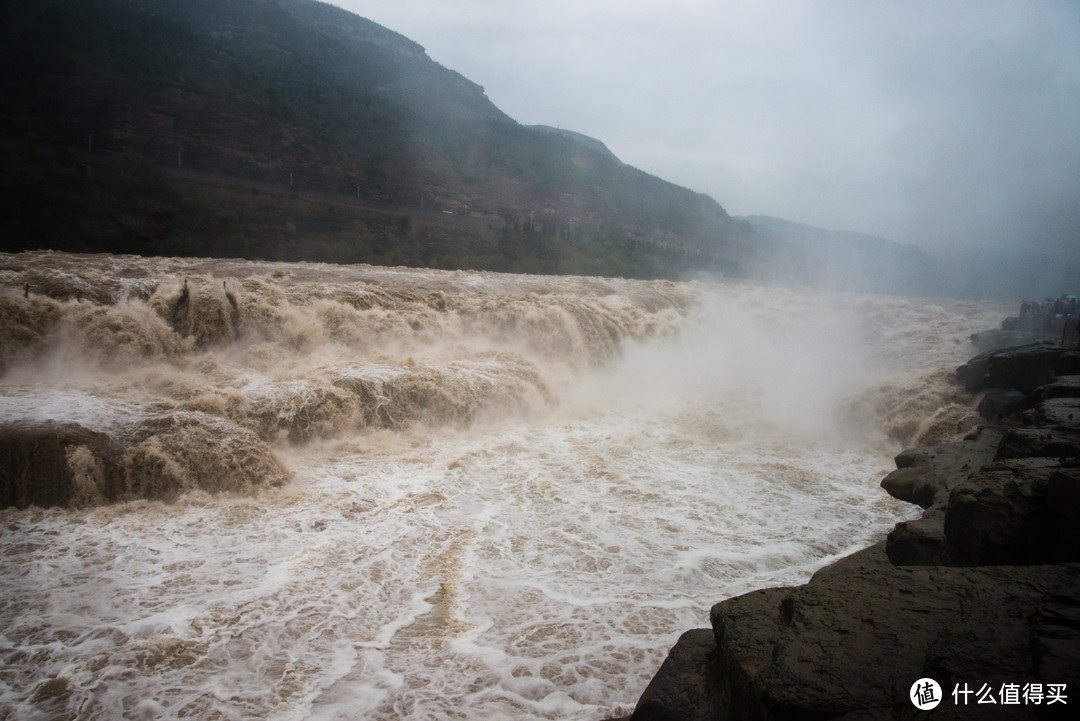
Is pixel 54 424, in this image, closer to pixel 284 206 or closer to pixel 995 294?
pixel 284 206

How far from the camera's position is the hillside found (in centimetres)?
2078

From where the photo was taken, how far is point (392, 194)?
121ft

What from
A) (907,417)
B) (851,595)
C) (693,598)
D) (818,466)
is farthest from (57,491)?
(907,417)

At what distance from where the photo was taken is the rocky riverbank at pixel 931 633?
198 centimetres

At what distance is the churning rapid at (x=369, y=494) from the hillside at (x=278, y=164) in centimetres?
1197

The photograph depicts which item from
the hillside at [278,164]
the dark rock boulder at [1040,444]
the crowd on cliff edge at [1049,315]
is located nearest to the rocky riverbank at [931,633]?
the dark rock boulder at [1040,444]

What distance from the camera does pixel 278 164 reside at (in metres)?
33.3

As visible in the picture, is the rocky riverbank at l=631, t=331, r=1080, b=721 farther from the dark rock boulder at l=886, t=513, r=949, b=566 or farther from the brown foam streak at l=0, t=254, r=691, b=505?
the brown foam streak at l=0, t=254, r=691, b=505

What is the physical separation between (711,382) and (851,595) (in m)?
11.3

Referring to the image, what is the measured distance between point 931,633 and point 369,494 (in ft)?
17.2

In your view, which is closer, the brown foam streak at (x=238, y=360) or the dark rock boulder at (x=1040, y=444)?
the dark rock boulder at (x=1040, y=444)

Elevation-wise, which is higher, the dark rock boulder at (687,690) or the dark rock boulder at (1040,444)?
the dark rock boulder at (1040,444)

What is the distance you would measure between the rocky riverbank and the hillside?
21618mm

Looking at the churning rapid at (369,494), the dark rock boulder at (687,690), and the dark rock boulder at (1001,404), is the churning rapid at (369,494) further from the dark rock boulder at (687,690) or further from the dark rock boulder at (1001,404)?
the dark rock boulder at (687,690)
